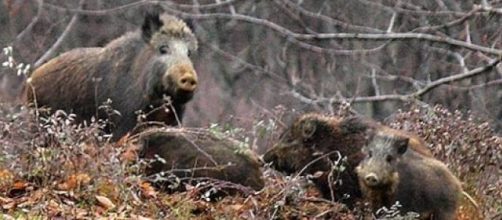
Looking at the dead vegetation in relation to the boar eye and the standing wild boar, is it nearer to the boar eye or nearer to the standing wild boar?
the standing wild boar

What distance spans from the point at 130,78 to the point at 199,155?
246 cm

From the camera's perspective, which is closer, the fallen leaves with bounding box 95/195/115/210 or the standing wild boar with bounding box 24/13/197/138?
the fallen leaves with bounding box 95/195/115/210

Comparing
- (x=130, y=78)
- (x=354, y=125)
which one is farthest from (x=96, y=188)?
(x=130, y=78)

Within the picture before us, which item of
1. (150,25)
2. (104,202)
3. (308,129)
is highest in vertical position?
(150,25)

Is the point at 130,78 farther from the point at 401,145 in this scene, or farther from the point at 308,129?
the point at 401,145

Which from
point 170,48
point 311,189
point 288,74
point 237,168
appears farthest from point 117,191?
point 288,74

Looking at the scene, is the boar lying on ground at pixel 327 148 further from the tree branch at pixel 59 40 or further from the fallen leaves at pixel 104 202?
the tree branch at pixel 59 40

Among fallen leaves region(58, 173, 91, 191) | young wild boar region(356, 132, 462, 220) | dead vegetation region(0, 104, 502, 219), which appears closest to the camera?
dead vegetation region(0, 104, 502, 219)

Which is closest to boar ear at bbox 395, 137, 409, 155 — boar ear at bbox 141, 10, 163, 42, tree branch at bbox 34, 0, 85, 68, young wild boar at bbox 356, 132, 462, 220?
young wild boar at bbox 356, 132, 462, 220

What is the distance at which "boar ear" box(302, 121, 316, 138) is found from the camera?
44.3 ft

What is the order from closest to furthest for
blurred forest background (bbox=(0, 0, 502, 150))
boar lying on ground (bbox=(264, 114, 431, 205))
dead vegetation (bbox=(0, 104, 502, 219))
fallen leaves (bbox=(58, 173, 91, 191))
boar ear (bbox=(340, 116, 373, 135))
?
dead vegetation (bbox=(0, 104, 502, 219)) → fallen leaves (bbox=(58, 173, 91, 191)) → boar lying on ground (bbox=(264, 114, 431, 205)) → boar ear (bbox=(340, 116, 373, 135)) → blurred forest background (bbox=(0, 0, 502, 150))

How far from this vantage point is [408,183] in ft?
41.4

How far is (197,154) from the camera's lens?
1262 centimetres

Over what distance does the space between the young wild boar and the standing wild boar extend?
2.27 meters
